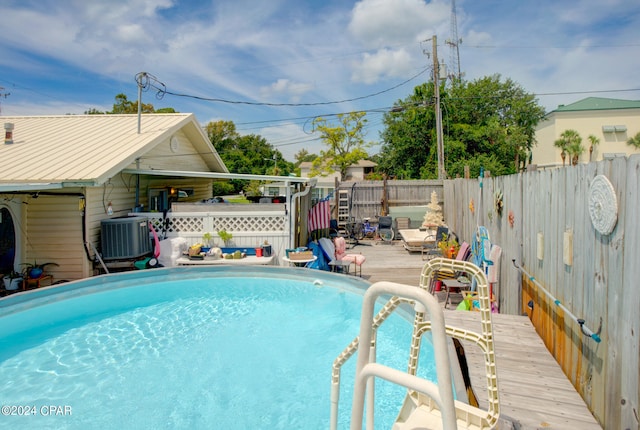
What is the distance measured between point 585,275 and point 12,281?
1030 cm

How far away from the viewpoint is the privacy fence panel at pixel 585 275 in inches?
86.7

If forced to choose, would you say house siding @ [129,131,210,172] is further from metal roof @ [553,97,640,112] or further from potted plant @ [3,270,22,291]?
metal roof @ [553,97,640,112]

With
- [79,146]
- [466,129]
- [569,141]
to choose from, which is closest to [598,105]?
[569,141]

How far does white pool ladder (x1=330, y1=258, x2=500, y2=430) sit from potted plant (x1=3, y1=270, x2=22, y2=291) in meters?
9.12

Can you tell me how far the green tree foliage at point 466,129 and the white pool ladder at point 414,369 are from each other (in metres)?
27.3

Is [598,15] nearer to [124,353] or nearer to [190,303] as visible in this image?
[190,303]

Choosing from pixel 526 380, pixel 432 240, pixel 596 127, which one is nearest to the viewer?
pixel 526 380

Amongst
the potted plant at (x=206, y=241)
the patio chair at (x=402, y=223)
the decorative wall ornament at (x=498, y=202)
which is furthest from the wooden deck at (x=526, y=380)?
the patio chair at (x=402, y=223)

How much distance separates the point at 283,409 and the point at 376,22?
653 inches

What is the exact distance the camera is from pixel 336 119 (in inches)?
1394

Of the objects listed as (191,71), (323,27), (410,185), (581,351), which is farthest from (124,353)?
(191,71)

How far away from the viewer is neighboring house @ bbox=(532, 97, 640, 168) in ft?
124

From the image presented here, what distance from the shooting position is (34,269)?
8523mm

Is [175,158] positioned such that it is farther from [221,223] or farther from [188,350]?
[188,350]
